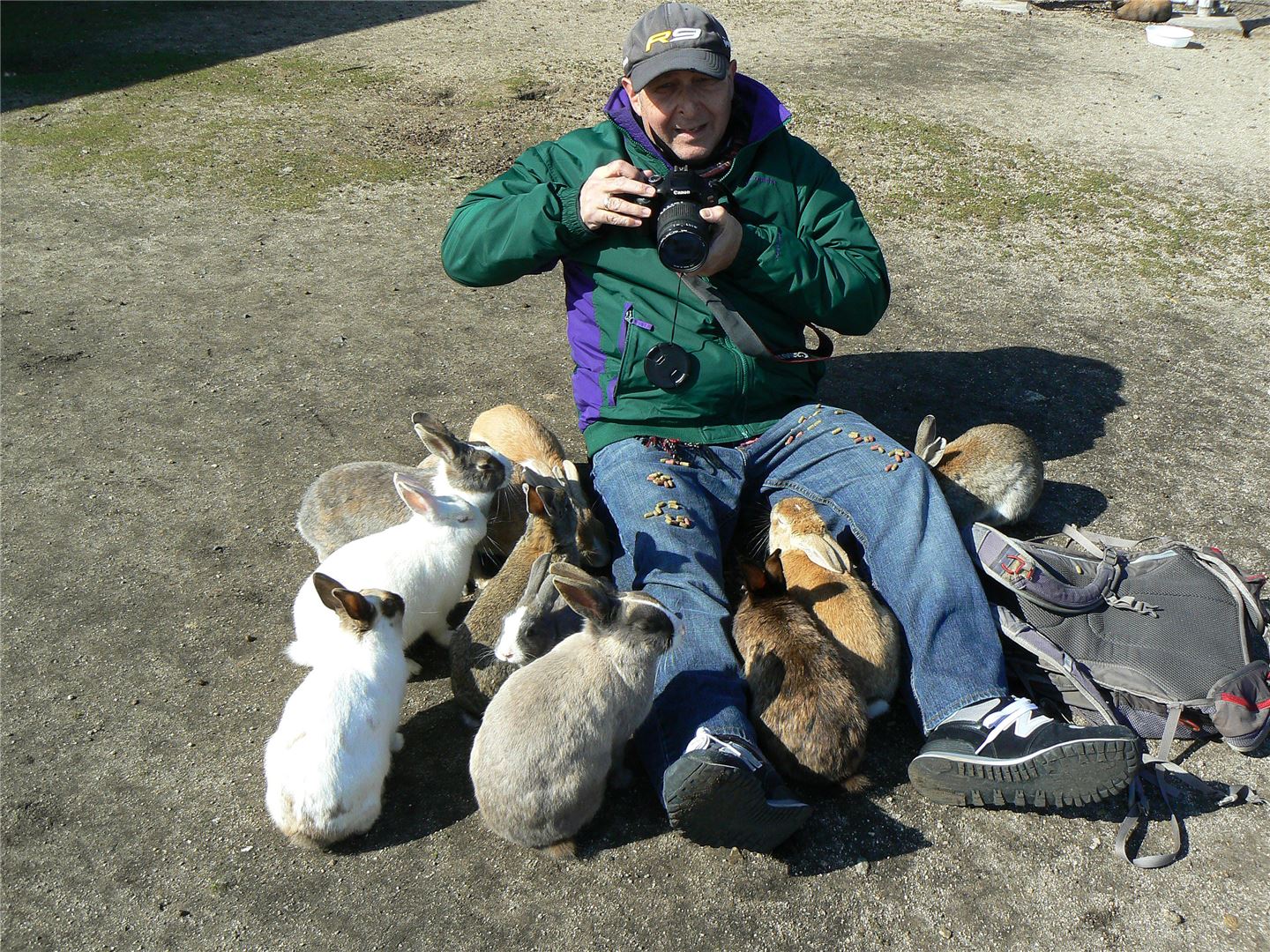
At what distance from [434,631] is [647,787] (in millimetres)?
1113

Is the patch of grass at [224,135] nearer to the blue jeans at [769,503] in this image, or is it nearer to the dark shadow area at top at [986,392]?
the dark shadow area at top at [986,392]

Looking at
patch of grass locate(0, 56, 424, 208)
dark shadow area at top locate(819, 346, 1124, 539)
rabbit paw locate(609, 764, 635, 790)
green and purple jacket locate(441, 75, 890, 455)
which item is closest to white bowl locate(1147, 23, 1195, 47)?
dark shadow area at top locate(819, 346, 1124, 539)

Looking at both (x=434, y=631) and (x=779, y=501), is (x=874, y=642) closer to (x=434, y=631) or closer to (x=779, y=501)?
(x=779, y=501)

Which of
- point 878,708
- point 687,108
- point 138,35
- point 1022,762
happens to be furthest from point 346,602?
point 138,35

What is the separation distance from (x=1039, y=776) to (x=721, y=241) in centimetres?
220

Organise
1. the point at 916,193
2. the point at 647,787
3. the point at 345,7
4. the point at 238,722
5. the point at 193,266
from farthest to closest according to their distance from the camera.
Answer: the point at 345,7 < the point at 916,193 < the point at 193,266 < the point at 238,722 < the point at 647,787

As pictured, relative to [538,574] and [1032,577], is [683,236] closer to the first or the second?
[538,574]

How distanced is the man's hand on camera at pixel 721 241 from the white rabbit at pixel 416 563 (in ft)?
4.52

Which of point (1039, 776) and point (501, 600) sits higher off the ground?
point (1039, 776)

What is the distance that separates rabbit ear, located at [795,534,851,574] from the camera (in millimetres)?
3838

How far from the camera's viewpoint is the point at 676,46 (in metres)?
3.90

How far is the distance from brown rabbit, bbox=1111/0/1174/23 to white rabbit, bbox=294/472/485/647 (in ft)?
46.0

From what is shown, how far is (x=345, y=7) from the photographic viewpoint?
13.2 metres

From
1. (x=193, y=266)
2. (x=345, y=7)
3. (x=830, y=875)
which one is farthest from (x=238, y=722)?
(x=345, y=7)
